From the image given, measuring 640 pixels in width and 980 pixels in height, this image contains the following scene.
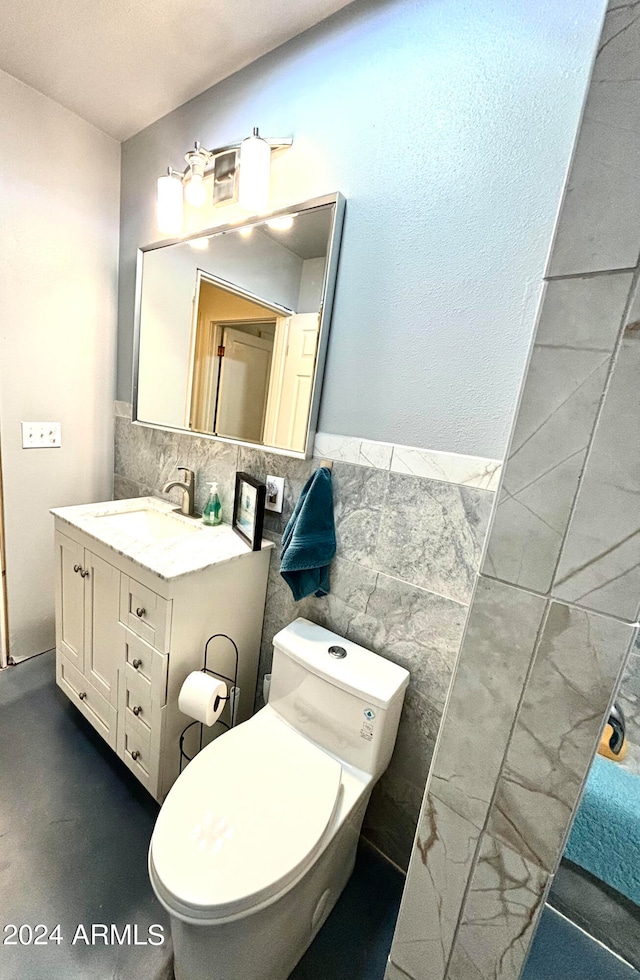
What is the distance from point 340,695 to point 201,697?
40cm

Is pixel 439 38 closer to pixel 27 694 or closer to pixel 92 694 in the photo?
pixel 92 694

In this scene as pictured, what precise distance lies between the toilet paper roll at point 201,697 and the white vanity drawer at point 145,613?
0.13 meters

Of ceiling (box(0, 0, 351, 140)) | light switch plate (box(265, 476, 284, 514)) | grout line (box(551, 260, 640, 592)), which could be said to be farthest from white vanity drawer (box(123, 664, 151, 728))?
ceiling (box(0, 0, 351, 140))

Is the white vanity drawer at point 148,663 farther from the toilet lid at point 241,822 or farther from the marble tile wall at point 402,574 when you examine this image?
the marble tile wall at point 402,574

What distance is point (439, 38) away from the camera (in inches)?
37.9

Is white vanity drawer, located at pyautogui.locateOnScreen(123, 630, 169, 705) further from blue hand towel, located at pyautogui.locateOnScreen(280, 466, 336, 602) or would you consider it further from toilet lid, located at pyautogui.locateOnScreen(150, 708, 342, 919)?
blue hand towel, located at pyautogui.locateOnScreen(280, 466, 336, 602)

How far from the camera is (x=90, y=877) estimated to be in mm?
1129

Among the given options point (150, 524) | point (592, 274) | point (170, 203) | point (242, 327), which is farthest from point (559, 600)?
point (170, 203)

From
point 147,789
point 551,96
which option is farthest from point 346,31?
point 147,789

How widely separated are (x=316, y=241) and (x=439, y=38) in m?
0.52

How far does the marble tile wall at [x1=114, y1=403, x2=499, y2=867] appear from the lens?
1029 mm

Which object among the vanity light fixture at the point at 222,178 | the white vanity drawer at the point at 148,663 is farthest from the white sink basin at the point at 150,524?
the vanity light fixture at the point at 222,178

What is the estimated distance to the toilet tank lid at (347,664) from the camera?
104 cm

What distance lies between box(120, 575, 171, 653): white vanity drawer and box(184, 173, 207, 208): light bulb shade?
54.4 inches
